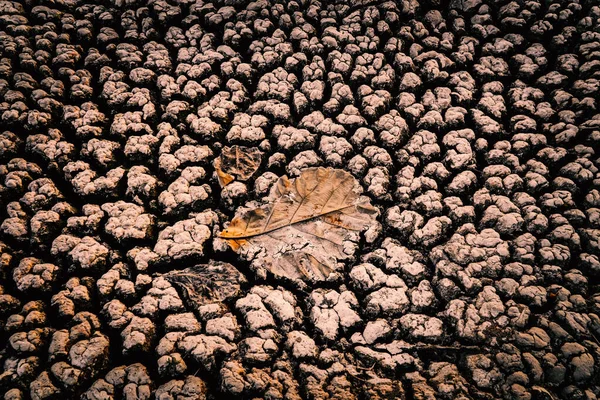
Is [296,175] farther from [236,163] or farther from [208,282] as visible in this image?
[208,282]

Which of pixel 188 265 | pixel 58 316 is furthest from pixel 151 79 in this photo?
pixel 58 316

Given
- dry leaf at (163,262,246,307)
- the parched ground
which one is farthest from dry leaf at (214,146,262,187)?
dry leaf at (163,262,246,307)

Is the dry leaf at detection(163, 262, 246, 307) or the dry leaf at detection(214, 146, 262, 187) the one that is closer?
the dry leaf at detection(163, 262, 246, 307)

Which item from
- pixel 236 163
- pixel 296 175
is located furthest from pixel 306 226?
pixel 236 163

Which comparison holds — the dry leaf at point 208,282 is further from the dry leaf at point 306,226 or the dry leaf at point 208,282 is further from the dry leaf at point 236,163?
the dry leaf at point 236,163

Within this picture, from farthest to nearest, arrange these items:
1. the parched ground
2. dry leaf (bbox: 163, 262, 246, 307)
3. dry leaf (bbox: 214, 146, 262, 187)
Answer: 1. dry leaf (bbox: 214, 146, 262, 187)
2. dry leaf (bbox: 163, 262, 246, 307)
3. the parched ground

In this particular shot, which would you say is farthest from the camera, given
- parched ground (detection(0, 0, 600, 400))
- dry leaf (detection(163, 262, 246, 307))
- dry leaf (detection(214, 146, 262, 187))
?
dry leaf (detection(214, 146, 262, 187))

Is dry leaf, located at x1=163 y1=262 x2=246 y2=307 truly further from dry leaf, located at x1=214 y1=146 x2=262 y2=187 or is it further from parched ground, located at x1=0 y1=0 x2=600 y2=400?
dry leaf, located at x1=214 y1=146 x2=262 y2=187
